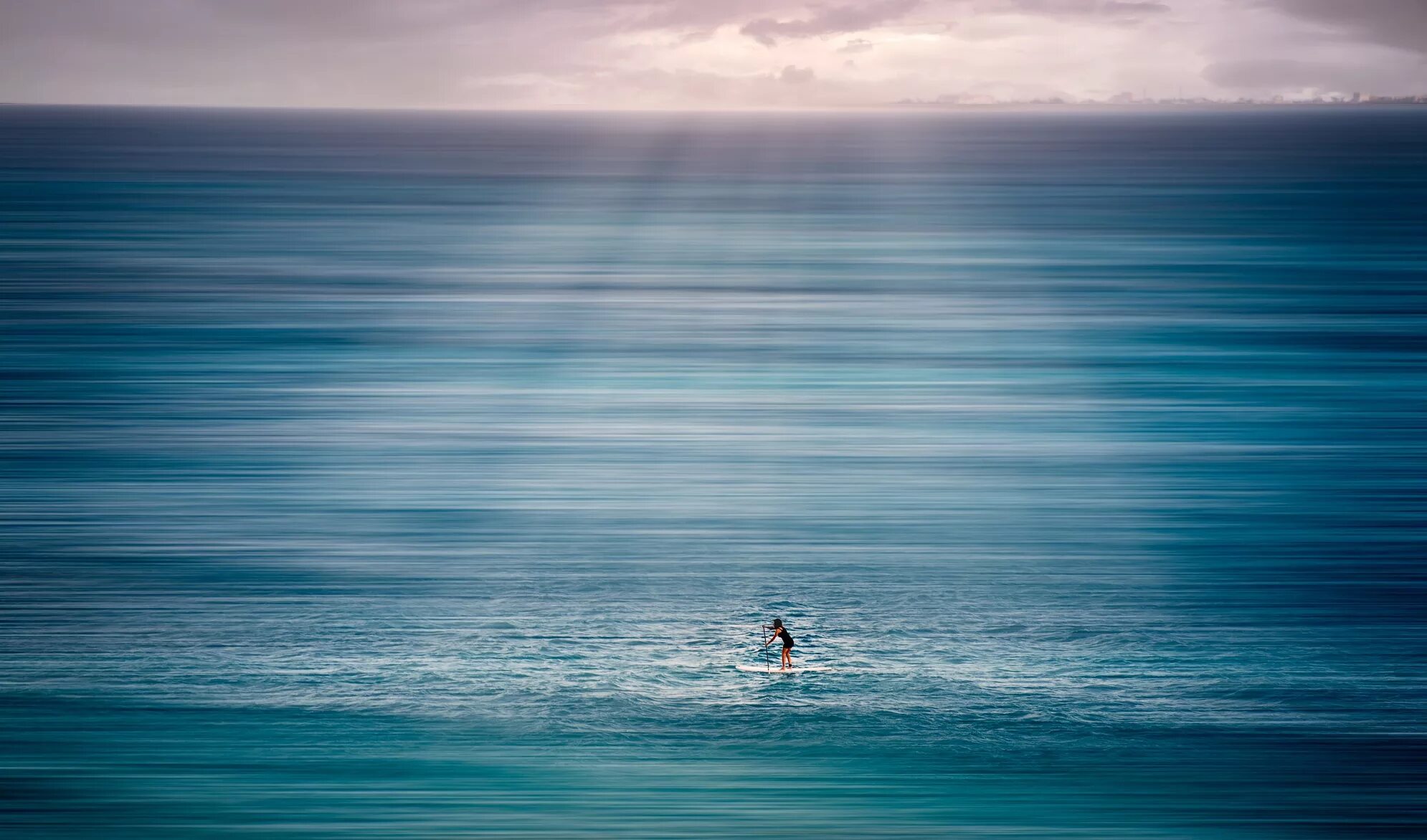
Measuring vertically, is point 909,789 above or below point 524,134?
below

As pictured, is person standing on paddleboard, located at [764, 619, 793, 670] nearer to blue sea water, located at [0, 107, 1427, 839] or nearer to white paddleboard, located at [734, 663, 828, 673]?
white paddleboard, located at [734, 663, 828, 673]

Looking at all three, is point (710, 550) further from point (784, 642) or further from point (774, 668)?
point (784, 642)

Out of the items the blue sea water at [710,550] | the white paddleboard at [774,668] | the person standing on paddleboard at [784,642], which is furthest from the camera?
the white paddleboard at [774,668]

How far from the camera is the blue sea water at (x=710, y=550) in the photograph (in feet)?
38.4

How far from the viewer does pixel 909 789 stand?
11547 millimetres

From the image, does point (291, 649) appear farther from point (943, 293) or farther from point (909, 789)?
point (943, 293)

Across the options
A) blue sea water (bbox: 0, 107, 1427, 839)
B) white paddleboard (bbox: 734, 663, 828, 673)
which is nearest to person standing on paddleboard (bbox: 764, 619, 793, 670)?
white paddleboard (bbox: 734, 663, 828, 673)

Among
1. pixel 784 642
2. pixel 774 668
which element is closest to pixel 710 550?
pixel 774 668

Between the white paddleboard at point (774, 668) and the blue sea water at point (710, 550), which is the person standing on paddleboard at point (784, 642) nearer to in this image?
the white paddleboard at point (774, 668)

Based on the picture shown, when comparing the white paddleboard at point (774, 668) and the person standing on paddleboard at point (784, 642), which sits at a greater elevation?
the person standing on paddleboard at point (784, 642)

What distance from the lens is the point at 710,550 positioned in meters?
18.0

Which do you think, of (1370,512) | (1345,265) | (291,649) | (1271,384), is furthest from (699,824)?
(1345,265)

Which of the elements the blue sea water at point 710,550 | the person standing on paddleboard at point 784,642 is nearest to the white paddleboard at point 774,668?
the person standing on paddleboard at point 784,642

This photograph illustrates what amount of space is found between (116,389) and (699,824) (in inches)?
831
